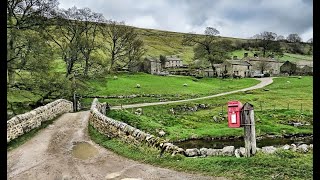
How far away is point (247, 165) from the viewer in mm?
11023

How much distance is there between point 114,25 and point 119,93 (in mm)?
33388

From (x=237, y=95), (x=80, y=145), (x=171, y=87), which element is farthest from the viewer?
(x=171, y=87)

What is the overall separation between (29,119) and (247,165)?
1490 cm

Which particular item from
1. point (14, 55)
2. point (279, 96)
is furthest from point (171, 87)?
point (14, 55)

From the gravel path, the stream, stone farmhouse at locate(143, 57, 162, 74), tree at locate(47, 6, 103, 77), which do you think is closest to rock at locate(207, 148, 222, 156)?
the gravel path

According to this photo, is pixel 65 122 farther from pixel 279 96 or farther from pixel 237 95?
pixel 279 96

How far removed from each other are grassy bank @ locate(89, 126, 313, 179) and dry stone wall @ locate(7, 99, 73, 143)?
325 inches

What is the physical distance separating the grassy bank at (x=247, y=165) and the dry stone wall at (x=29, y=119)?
27.1ft

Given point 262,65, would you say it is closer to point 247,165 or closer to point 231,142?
point 231,142

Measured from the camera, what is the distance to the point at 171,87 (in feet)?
209

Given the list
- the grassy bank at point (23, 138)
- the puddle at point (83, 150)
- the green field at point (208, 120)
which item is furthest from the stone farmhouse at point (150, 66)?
the puddle at point (83, 150)

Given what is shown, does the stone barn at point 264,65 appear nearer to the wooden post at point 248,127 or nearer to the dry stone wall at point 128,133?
the dry stone wall at point 128,133

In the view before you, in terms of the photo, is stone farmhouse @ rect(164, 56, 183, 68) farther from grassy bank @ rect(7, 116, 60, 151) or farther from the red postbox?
the red postbox

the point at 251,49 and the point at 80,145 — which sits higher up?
the point at 251,49
